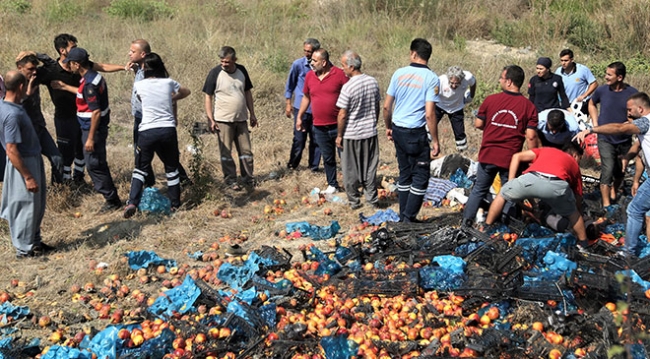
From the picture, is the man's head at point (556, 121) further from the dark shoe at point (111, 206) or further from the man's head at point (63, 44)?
the man's head at point (63, 44)

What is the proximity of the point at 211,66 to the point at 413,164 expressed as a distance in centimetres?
728

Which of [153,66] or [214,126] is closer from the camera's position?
[153,66]

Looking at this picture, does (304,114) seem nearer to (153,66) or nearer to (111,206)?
(153,66)

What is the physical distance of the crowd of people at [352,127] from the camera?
6.16 m

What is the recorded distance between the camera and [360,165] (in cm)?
758

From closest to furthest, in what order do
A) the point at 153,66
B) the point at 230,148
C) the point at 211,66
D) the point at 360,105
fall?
the point at 153,66 → the point at 360,105 → the point at 230,148 → the point at 211,66

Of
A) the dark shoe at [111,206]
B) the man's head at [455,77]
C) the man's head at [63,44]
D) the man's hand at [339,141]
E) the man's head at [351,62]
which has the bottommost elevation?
the dark shoe at [111,206]

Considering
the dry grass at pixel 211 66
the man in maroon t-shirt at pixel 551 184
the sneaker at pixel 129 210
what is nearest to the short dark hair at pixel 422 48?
the man in maroon t-shirt at pixel 551 184

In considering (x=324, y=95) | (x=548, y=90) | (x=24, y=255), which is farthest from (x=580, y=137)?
(x=24, y=255)

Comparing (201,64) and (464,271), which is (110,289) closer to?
(464,271)

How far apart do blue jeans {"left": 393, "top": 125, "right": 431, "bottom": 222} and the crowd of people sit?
0.01 m

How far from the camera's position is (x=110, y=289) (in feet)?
19.3

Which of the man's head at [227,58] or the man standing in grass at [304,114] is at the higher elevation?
the man's head at [227,58]

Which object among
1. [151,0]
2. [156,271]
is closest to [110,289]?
[156,271]
